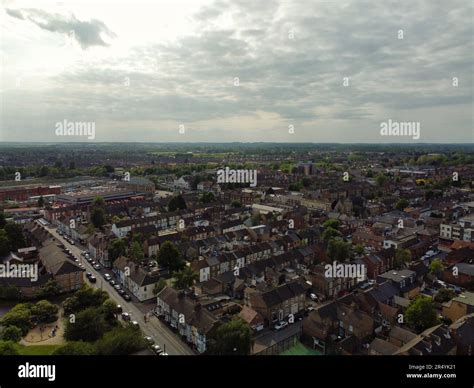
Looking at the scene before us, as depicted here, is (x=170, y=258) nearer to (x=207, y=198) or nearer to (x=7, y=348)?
(x=7, y=348)

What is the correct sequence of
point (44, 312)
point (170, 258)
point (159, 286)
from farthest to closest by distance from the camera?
1. point (170, 258)
2. point (159, 286)
3. point (44, 312)

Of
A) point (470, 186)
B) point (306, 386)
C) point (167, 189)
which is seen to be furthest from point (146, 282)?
point (470, 186)

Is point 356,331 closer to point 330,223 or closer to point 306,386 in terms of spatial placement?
point 306,386

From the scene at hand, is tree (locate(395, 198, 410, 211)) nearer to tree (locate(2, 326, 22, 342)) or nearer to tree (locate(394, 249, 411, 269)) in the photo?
tree (locate(394, 249, 411, 269))

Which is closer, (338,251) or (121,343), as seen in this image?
(121,343)

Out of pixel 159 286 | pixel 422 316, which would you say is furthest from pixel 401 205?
pixel 159 286

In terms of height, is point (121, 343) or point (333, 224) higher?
point (333, 224)
